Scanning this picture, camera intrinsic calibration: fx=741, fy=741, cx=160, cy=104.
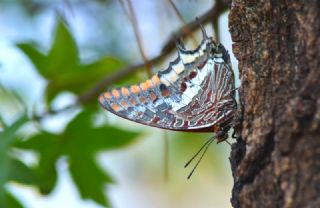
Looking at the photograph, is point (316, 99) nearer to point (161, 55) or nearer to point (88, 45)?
point (161, 55)

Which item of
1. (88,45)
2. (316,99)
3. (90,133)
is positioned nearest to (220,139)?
(316,99)

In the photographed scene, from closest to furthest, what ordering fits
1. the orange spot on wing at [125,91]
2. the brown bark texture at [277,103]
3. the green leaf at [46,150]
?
the brown bark texture at [277,103] < the orange spot on wing at [125,91] < the green leaf at [46,150]

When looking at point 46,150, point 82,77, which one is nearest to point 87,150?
point 46,150

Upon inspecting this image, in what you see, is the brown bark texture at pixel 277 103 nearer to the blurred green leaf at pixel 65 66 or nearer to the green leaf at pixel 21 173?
the green leaf at pixel 21 173

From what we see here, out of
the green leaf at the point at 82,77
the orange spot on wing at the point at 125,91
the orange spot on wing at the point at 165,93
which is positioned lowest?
the orange spot on wing at the point at 165,93

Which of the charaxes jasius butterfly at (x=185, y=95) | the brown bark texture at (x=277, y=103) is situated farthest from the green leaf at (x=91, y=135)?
the brown bark texture at (x=277, y=103)

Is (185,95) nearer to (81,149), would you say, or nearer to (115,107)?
(115,107)

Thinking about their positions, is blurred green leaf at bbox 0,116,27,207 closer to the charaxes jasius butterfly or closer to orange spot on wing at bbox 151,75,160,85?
the charaxes jasius butterfly

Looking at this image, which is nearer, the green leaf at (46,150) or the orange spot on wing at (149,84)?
the orange spot on wing at (149,84)
